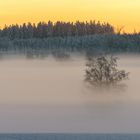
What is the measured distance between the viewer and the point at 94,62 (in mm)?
23234

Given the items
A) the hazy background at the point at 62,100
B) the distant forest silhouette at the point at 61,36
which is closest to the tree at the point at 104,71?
the hazy background at the point at 62,100

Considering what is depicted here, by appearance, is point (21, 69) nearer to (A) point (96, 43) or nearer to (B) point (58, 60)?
(B) point (58, 60)

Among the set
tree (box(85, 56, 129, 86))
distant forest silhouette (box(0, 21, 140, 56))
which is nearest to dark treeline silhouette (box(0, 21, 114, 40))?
distant forest silhouette (box(0, 21, 140, 56))

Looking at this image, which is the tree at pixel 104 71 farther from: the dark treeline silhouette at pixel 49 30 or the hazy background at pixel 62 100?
the dark treeline silhouette at pixel 49 30

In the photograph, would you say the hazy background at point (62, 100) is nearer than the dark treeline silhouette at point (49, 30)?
Yes

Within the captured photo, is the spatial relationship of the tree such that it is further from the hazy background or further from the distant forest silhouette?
the distant forest silhouette

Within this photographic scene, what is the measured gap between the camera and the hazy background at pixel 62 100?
1318cm

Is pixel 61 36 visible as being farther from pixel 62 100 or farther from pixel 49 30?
pixel 62 100

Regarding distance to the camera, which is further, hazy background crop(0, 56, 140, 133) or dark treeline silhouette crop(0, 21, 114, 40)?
dark treeline silhouette crop(0, 21, 114, 40)

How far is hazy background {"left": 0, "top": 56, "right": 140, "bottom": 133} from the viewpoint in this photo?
13.2 m

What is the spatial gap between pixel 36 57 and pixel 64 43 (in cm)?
2316

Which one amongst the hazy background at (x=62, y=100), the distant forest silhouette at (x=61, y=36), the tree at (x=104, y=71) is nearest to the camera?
the hazy background at (x=62, y=100)

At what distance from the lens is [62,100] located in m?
34.4

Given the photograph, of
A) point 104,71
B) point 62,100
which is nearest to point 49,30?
point 62,100
